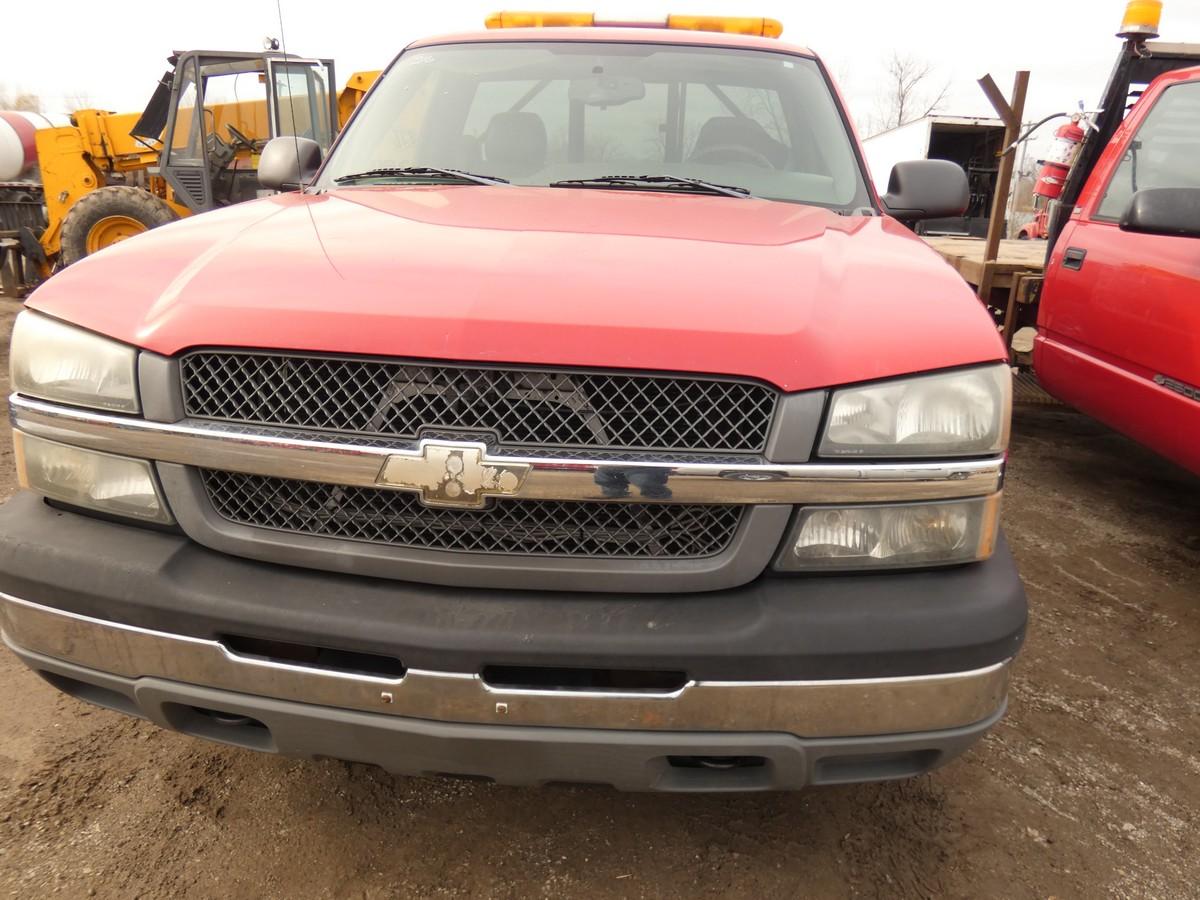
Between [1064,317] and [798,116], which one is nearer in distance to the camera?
[798,116]

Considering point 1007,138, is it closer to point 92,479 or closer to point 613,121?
point 613,121

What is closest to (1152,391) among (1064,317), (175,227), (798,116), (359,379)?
(1064,317)

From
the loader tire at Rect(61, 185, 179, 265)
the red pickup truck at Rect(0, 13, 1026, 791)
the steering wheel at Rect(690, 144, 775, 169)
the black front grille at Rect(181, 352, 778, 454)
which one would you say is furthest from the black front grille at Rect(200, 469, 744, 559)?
the loader tire at Rect(61, 185, 179, 265)

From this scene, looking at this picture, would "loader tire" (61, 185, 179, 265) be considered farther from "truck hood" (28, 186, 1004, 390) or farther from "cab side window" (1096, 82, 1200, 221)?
"cab side window" (1096, 82, 1200, 221)

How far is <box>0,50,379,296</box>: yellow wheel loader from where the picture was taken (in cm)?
909

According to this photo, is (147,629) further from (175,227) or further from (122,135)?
(122,135)

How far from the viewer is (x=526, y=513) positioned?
1.69 metres

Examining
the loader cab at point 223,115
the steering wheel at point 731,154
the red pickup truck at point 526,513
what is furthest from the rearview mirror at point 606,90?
the loader cab at point 223,115

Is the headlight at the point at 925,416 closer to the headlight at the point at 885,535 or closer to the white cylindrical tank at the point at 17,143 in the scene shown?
the headlight at the point at 885,535

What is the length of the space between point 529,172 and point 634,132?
405 millimetres

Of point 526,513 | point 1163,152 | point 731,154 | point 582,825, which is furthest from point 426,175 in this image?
point 1163,152

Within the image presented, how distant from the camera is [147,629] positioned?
5.56ft

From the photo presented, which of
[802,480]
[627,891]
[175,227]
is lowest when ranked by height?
[627,891]

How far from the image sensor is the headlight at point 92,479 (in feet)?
5.85
